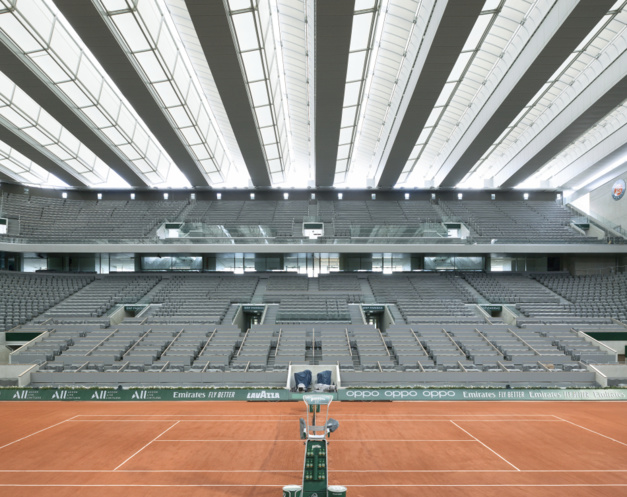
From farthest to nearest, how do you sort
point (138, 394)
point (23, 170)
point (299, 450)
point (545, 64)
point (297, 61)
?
point (23, 170) → point (297, 61) → point (138, 394) → point (545, 64) → point (299, 450)

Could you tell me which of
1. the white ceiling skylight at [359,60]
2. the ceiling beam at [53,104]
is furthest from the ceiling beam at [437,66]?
the ceiling beam at [53,104]

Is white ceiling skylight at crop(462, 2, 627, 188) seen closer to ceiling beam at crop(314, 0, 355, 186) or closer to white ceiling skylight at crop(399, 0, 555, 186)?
white ceiling skylight at crop(399, 0, 555, 186)

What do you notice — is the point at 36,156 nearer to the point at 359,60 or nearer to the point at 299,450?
the point at 359,60

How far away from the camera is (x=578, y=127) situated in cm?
3117

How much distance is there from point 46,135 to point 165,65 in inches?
564

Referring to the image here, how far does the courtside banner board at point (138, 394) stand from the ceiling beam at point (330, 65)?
1590 centimetres

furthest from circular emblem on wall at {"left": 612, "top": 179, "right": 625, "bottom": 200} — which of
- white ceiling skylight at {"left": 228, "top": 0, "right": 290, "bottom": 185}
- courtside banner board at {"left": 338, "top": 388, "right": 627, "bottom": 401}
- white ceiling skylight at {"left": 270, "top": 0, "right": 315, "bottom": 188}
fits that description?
white ceiling skylight at {"left": 228, "top": 0, "right": 290, "bottom": 185}

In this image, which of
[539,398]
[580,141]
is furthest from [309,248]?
[580,141]

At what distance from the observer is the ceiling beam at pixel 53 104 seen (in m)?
23.6

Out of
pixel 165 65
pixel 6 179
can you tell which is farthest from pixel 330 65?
pixel 6 179

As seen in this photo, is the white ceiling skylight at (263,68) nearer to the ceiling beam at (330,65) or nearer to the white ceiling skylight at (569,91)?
the ceiling beam at (330,65)

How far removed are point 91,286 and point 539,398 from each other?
33642 millimetres

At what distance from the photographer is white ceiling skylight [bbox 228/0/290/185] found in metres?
20.9

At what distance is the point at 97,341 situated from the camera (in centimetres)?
2992
